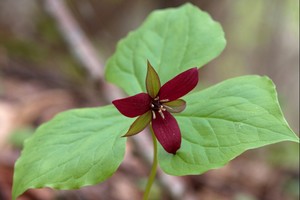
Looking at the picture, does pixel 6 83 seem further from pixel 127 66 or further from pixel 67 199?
pixel 127 66

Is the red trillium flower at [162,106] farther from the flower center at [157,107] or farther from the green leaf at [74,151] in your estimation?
the green leaf at [74,151]

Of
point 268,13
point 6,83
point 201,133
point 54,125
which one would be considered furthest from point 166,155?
point 268,13

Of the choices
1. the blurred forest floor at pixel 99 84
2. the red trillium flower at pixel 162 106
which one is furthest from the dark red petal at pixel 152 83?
the blurred forest floor at pixel 99 84

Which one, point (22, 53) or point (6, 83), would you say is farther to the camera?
point (22, 53)

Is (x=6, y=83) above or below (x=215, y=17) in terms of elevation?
above

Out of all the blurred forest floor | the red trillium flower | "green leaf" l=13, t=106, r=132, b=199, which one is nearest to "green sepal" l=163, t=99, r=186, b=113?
the red trillium flower
